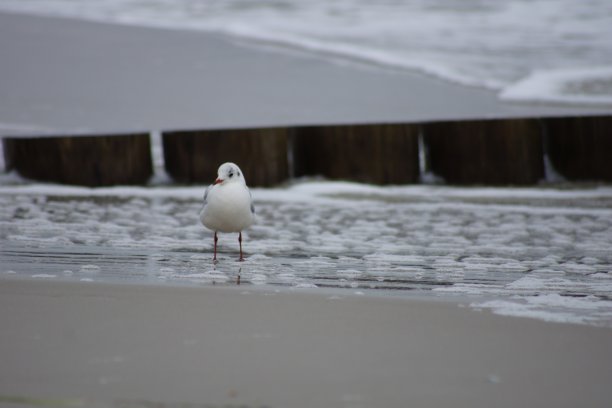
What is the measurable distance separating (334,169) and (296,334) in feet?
13.3

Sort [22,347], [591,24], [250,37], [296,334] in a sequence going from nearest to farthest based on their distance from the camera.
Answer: [22,347], [296,334], [250,37], [591,24]

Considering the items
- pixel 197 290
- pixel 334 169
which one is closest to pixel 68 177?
pixel 334 169

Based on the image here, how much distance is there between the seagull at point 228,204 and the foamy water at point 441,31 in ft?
22.4

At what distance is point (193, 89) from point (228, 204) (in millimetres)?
7090

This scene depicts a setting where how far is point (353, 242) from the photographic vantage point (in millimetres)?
Answer: 4484

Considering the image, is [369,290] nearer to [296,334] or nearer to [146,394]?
[296,334]

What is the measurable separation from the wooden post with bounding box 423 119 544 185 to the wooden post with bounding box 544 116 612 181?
117mm

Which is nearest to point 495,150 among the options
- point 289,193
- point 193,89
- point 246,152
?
point 289,193

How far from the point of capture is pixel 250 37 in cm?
1435

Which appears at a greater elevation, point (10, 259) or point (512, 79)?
point (512, 79)

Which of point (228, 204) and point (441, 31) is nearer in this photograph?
point (228, 204)

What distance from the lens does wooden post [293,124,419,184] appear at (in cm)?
663

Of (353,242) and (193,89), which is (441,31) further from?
(353,242)

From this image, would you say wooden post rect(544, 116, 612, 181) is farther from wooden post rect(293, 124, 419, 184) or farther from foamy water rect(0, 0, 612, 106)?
foamy water rect(0, 0, 612, 106)
